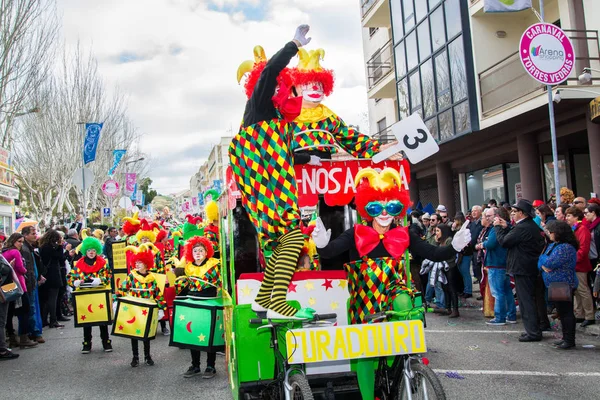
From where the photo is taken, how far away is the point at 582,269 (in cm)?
784

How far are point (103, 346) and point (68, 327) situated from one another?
3.04 metres

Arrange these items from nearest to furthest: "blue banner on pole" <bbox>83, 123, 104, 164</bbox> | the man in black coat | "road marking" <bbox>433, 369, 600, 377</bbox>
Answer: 1. "road marking" <bbox>433, 369, 600, 377</bbox>
2. the man in black coat
3. "blue banner on pole" <bbox>83, 123, 104, 164</bbox>

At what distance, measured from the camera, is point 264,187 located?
3844mm

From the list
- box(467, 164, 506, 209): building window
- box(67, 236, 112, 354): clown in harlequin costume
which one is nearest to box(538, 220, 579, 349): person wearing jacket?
box(67, 236, 112, 354): clown in harlequin costume

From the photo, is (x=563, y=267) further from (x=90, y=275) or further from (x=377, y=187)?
(x=90, y=275)

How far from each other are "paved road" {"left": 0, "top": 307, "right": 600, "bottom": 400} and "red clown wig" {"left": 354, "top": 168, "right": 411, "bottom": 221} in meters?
2.29

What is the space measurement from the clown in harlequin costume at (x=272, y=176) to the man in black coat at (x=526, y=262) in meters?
4.95

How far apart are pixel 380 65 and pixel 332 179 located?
20.4 metres

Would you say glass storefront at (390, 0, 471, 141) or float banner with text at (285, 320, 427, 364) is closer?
float banner with text at (285, 320, 427, 364)

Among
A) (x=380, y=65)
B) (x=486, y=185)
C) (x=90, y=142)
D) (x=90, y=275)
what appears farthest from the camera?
(x=380, y=65)

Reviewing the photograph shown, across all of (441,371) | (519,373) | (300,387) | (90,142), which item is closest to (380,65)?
(90,142)

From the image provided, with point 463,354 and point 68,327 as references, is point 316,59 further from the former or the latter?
point 68,327

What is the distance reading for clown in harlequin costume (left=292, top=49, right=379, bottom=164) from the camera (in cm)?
477

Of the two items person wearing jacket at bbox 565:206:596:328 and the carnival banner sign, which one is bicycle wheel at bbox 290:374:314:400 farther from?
person wearing jacket at bbox 565:206:596:328
